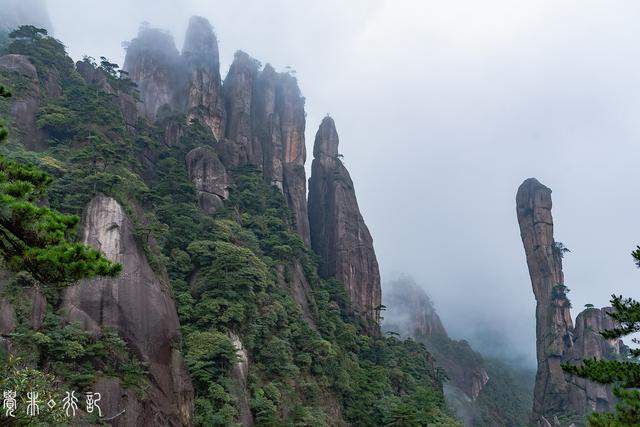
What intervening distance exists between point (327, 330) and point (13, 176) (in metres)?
31.4

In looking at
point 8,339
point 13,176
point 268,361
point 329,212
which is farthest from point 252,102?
point 13,176

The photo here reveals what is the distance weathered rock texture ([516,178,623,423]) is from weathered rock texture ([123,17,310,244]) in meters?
30.7

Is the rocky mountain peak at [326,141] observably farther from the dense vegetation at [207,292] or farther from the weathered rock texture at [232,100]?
the dense vegetation at [207,292]

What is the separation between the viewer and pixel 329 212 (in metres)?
54.3

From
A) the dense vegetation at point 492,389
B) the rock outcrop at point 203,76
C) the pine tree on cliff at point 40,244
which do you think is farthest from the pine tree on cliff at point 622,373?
the dense vegetation at point 492,389

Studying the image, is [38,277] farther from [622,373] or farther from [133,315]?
[133,315]

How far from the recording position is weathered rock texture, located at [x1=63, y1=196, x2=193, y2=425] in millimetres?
18156

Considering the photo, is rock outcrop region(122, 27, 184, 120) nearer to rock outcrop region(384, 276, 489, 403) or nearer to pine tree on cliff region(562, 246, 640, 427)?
pine tree on cliff region(562, 246, 640, 427)

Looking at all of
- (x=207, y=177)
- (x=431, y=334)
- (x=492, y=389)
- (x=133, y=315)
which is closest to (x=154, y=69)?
(x=207, y=177)

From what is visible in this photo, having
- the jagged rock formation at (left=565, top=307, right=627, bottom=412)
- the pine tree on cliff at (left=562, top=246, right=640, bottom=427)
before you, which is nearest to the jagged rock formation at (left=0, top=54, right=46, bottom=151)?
the pine tree on cliff at (left=562, top=246, right=640, bottom=427)

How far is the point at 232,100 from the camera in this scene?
179 ft

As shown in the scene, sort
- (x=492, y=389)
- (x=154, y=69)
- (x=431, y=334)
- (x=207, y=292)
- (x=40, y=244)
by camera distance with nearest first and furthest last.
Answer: (x=40, y=244) → (x=207, y=292) → (x=154, y=69) → (x=492, y=389) → (x=431, y=334)

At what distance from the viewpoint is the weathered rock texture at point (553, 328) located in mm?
52812

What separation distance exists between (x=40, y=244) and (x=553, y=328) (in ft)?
201
